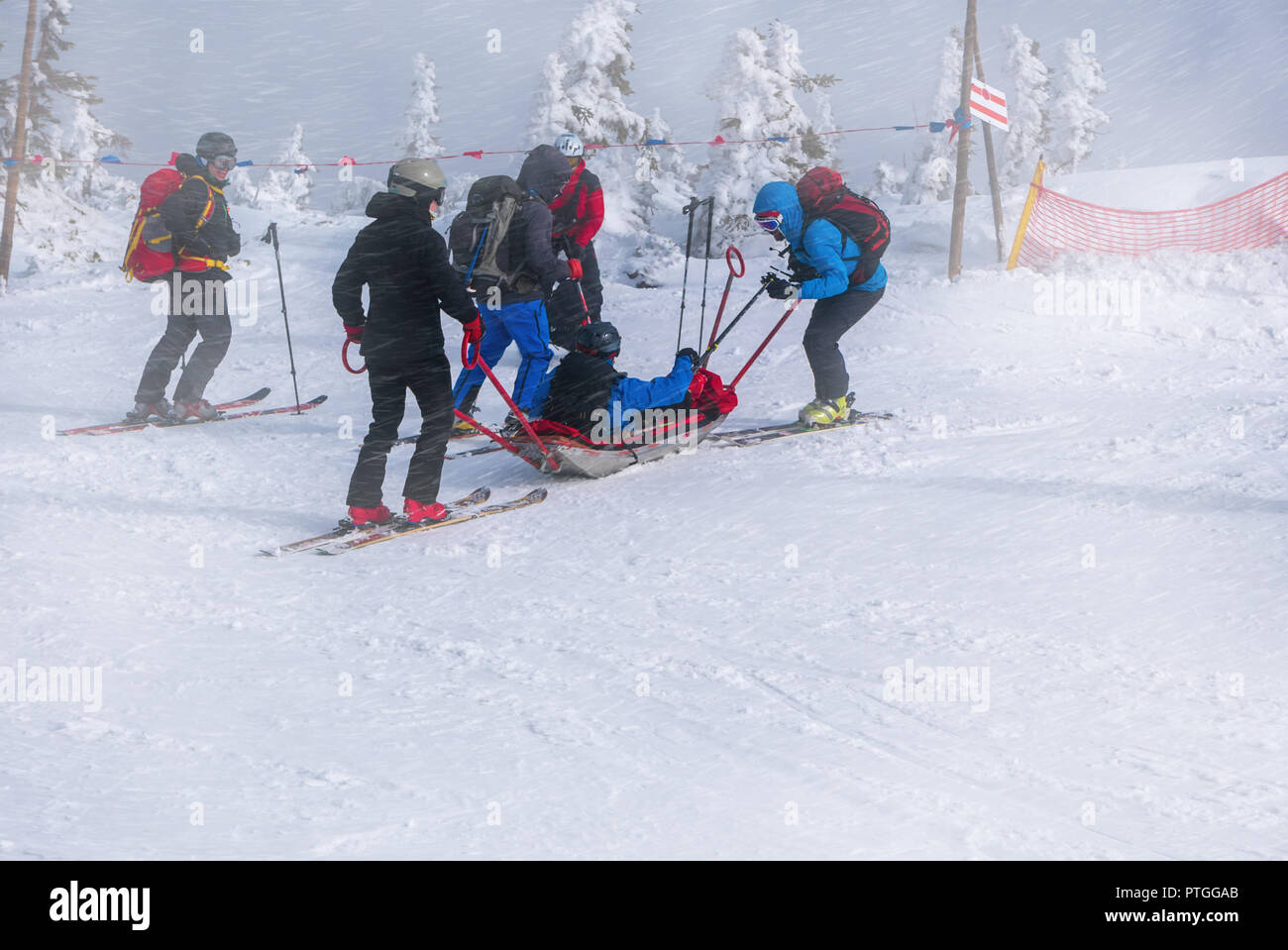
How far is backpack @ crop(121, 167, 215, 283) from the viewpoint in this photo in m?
8.27

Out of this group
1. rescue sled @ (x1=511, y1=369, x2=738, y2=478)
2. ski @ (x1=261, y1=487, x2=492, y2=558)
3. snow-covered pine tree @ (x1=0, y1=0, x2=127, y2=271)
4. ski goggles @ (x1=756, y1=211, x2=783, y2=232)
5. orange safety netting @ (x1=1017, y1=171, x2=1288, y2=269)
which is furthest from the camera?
snow-covered pine tree @ (x1=0, y1=0, x2=127, y2=271)

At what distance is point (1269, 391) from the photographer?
26.7ft

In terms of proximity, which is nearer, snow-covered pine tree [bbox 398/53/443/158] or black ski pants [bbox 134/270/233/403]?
black ski pants [bbox 134/270/233/403]

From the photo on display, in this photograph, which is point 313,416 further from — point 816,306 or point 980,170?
point 980,170

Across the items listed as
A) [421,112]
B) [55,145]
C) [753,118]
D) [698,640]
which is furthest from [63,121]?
[698,640]

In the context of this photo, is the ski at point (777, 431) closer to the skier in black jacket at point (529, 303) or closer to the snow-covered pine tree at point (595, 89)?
the skier in black jacket at point (529, 303)

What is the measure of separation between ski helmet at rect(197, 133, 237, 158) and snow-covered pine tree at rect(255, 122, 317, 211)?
58.0m

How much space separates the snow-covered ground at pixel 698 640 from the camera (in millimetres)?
2922

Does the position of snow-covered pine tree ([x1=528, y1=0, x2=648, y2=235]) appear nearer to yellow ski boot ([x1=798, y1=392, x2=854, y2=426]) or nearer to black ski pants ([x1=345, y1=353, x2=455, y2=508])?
yellow ski boot ([x1=798, y1=392, x2=854, y2=426])

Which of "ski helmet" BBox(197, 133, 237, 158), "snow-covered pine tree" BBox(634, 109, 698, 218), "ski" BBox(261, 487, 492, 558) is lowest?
"ski" BBox(261, 487, 492, 558)

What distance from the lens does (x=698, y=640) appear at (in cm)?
435

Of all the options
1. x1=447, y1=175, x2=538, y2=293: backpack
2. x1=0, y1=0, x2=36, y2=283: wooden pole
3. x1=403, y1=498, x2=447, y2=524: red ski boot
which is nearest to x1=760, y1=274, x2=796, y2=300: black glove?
x1=447, y1=175, x2=538, y2=293: backpack
